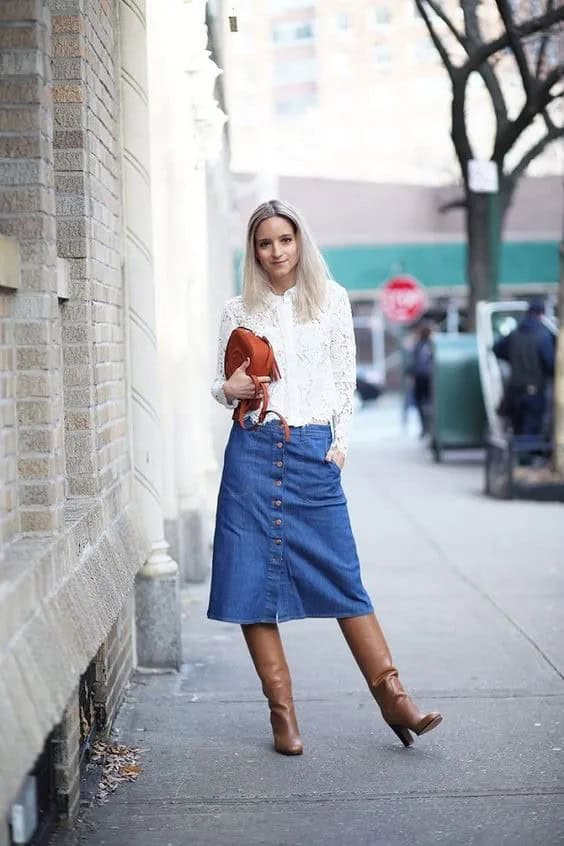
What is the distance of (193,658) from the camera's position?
6359 millimetres

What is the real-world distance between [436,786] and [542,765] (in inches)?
16.8

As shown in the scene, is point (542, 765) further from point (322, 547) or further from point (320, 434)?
point (320, 434)

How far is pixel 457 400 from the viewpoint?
16.8 m

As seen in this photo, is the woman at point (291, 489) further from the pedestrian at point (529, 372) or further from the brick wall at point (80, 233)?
the pedestrian at point (529, 372)

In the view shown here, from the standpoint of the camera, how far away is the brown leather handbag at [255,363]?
4.65m

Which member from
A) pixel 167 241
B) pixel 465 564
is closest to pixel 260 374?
pixel 167 241

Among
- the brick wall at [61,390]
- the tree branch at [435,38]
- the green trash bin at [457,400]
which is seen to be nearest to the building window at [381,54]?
the tree branch at [435,38]

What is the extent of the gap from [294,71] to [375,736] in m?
64.1

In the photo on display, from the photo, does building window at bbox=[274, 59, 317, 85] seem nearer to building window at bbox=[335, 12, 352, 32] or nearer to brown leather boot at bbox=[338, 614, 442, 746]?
building window at bbox=[335, 12, 352, 32]

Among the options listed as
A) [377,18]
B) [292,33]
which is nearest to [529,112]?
[377,18]

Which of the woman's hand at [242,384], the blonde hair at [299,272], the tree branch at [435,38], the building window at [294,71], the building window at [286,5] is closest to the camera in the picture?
the woman's hand at [242,384]

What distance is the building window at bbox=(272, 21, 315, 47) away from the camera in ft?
216

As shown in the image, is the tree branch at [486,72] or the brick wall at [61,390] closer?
the brick wall at [61,390]

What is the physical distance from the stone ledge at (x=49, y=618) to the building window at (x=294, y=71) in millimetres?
62790
